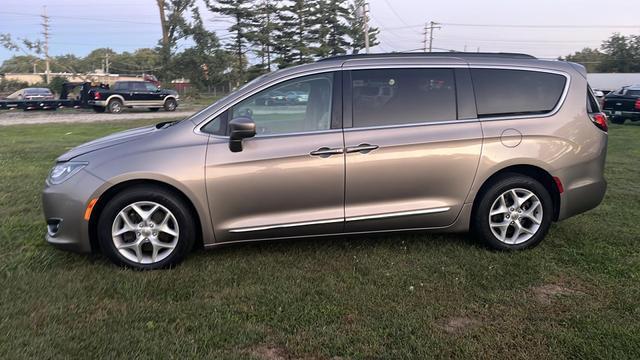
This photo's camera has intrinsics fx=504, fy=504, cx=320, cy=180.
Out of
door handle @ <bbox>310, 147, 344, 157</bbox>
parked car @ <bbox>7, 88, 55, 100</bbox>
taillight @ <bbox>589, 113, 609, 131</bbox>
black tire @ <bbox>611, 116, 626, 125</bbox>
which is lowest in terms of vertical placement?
door handle @ <bbox>310, 147, 344, 157</bbox>

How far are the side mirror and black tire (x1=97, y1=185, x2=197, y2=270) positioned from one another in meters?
0.62

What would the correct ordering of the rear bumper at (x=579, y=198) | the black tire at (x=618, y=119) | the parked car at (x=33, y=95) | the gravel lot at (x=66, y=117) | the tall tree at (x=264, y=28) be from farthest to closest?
the tall tree at (x=264, y=28), the parked car at (x=33, y=95), the gravel lot at (x=66, y=117), the black tire at (x=618, y=119), the rear bumper at (x=579, y=198)

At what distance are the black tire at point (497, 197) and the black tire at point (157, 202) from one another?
95.6 inches

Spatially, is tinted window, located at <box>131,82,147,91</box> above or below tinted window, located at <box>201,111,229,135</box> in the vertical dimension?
above

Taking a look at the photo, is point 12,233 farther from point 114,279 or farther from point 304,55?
point 304,55

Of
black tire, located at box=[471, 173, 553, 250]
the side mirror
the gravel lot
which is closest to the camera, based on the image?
the side mirror

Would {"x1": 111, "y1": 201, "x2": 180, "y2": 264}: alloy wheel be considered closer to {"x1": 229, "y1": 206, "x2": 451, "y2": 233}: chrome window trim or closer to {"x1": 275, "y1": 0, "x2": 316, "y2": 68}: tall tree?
{"x1": 229, "y1": 206, "x2": 451, "y2": 233}: chrome window trim

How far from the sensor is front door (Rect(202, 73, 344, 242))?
397cm

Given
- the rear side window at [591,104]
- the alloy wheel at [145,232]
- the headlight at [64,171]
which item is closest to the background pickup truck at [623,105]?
the rear side window at [591,104]

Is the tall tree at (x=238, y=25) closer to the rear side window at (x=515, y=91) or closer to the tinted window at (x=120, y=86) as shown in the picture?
the tinted window at (x=120, y=86)

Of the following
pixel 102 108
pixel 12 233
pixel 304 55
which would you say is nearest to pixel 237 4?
pixel 304 55

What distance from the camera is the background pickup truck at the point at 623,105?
62.1ft

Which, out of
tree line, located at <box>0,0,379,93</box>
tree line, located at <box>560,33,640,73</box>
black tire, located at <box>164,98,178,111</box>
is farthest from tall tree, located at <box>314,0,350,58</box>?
tree line, located at <box>560,33,640,73</box>

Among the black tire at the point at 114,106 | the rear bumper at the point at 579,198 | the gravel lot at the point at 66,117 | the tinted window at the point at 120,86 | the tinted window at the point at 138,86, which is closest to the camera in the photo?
the rear bumper at the point at 579,198
